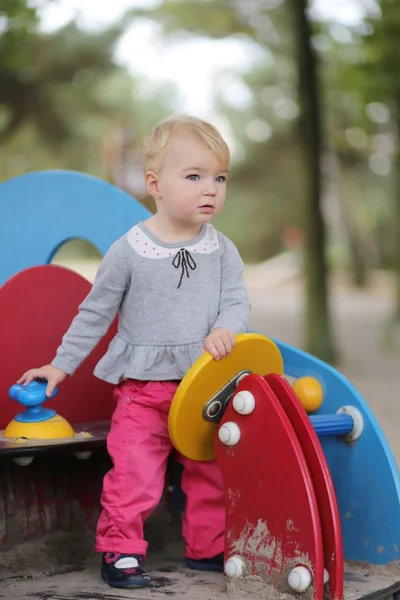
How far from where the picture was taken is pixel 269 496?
1.98 metres

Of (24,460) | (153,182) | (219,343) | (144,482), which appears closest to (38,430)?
(24,460)

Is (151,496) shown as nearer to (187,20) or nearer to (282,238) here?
(187,20)

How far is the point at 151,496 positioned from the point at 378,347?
8.37m

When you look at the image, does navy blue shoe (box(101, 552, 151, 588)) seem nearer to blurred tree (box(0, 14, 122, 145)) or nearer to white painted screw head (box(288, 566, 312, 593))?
white painted screw head (box(288, 566, 312, 593))

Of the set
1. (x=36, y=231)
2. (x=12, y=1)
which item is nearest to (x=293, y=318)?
(x=12, y=1)

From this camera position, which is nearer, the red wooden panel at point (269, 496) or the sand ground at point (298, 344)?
the red wooden panel at point (269, 496)

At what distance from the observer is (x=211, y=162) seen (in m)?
2.15

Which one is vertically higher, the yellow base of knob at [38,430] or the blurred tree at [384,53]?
the blurred tree at [384,53]

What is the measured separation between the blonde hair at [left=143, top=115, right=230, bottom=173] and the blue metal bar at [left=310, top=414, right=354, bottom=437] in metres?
0.65

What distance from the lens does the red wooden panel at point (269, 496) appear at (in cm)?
190

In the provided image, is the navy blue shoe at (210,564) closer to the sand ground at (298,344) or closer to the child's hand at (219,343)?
the sand ground at (298,344)

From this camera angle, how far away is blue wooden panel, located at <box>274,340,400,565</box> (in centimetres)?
224

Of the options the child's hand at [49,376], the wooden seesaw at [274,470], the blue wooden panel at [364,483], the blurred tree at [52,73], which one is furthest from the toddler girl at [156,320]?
the blurred tree at [52,73]

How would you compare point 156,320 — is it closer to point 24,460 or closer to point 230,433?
point 230,433
